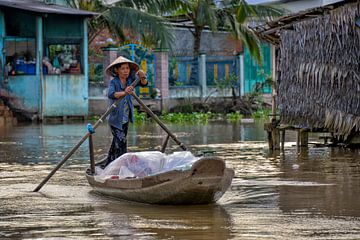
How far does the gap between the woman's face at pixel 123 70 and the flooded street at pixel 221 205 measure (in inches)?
57.1

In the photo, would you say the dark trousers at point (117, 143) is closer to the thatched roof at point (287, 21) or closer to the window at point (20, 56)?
the thatched roof at point (287, 21)

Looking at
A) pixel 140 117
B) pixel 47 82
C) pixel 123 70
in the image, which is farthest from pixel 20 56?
pixel 123 70

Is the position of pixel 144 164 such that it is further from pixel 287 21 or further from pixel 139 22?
pixel 139 22

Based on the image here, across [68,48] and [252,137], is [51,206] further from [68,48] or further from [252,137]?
[68,48]

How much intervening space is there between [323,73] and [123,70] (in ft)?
18.0

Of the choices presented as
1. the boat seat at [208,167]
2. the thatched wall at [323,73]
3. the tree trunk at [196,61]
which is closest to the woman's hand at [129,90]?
the boat seat at [208,167]

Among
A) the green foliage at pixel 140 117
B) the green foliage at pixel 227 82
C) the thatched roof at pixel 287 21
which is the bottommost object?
the green foliage at pixel 140 117

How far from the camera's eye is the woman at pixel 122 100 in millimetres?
10984

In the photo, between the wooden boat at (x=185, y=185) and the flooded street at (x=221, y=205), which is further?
the wooden boat at (x=185, y=185)

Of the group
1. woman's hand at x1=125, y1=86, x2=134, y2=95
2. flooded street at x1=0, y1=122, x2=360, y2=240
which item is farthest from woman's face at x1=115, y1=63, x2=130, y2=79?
flooded street at x1=0, y1=122, x2=360, y2=240

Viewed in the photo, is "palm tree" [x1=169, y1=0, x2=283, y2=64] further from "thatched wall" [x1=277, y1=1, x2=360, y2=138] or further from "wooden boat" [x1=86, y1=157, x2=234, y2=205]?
"wooden boat" [x1=86, y1=157, x2=234, y2=205]

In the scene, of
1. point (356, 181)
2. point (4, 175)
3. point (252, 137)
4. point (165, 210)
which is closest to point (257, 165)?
point (356, 181)

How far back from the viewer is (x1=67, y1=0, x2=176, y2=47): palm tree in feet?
96.6

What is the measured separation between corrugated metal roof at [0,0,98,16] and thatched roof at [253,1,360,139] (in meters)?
12.1
